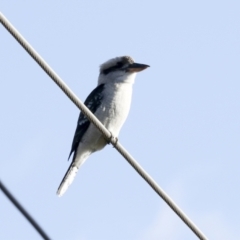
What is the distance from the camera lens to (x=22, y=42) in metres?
4.25

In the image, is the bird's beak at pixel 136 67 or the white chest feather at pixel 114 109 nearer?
the white chest feather at pixel 114 109

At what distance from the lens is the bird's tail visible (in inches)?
331

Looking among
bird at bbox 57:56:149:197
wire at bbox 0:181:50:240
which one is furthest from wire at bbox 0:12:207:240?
bird at bbox 57:56:149:197

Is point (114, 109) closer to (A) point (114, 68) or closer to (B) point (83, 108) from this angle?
(A) point (114, 68)

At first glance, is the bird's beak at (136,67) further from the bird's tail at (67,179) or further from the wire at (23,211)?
the wire at (23,211)

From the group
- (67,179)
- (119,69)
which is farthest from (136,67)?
(67,179)

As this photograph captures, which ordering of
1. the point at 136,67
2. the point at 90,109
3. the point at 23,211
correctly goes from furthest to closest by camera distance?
the point at 136,67, the point at 90,109, the point at 23,211

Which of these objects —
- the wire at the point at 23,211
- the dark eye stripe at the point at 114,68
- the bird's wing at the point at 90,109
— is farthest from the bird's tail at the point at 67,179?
the wire at the point at 23,211

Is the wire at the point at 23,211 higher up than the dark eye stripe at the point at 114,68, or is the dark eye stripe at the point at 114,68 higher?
the dark eye stripe at the point at 114,68

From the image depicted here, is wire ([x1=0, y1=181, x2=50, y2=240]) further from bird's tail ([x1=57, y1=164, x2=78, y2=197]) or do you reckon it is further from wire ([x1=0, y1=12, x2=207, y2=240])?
bird's tail ([x1=57, y1=164, x2=78, y2=197])

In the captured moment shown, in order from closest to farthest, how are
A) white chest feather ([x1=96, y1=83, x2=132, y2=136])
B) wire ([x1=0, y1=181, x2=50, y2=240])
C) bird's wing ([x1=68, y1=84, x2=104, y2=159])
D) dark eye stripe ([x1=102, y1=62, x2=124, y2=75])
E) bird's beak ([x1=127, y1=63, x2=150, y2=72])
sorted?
wire ([x1=0, y1=181, x2=50, y2=240]) < white chest feather ([x1=96, y1=83, x2=132, y2=136]) < bird's wing ([x1=68, y1=84, x2=104, y2=159]) < bird's beak ([x1=127, y1=63, x2=150, y2=72]) < dark eye stripe ([x1=102, y1=62, x2=124, y2=75])

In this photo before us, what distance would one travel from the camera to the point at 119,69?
905 centimetres

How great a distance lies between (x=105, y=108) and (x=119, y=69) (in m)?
0.82

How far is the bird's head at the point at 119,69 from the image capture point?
348 inches
